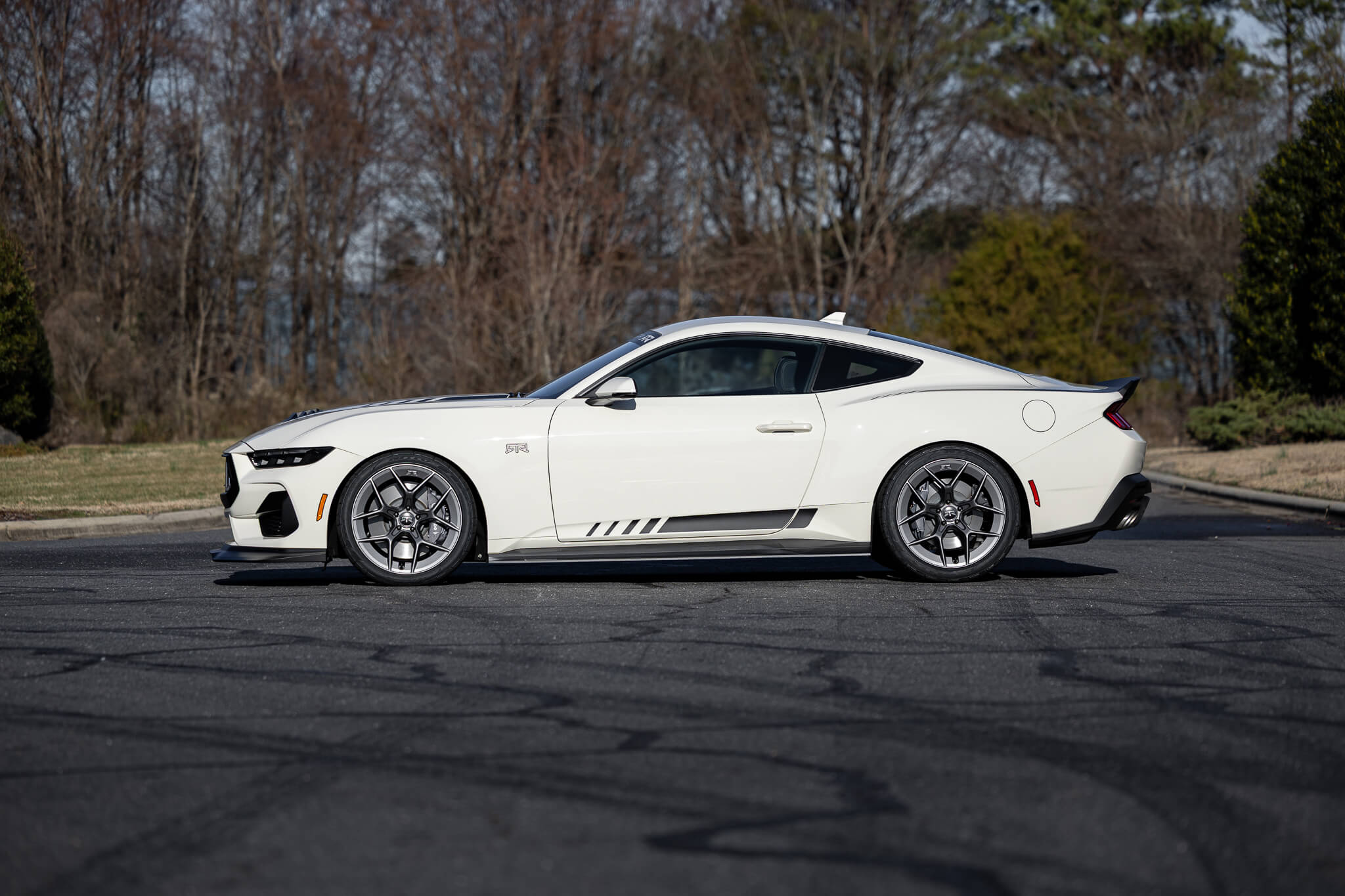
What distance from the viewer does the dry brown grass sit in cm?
1497

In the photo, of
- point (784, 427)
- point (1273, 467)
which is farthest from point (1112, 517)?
point (1273, 467)

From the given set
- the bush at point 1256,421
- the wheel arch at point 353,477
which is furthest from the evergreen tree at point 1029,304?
the wheel arch at point 353,477

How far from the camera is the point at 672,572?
858cm

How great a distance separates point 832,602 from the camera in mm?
7164

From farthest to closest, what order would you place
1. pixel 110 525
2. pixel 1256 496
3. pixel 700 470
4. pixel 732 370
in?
pixel 1256 496 → pixel 110 525 → pixel 732 370 → pixel 700 470

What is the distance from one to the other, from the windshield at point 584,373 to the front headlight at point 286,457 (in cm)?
121

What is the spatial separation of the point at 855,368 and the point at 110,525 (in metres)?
7.27

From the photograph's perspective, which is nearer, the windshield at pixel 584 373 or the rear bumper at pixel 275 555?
the rear bumper at pixel 275 555

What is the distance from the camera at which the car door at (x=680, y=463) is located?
7.61 meters

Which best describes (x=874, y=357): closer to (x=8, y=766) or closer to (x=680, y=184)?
(x=8, y=766)

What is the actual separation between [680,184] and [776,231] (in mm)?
3314

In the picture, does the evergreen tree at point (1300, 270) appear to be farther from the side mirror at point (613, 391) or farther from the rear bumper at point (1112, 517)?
the side mirror at point (613, 391)

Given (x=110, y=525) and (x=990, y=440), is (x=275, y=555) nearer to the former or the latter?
(x=990, y=440)

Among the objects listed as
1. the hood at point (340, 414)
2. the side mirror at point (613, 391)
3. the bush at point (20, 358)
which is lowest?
the hood at point (340, 414)
